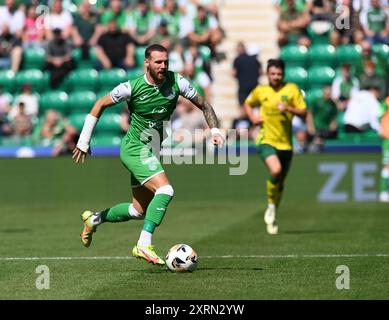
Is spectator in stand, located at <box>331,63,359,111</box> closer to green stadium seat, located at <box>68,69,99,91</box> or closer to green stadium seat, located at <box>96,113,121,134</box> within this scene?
green stadium seat, located at <box>96,113,121,134</box>

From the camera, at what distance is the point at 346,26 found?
2442 cm

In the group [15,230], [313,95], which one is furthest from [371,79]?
[15,230]

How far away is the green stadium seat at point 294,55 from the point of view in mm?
24891

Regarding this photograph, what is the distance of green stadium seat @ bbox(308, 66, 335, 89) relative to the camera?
24.5 m

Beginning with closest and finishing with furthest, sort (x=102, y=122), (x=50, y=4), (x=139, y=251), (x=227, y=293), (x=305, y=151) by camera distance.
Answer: (x=227, y=293)
(x=139, y=251)
(x=305, y=151)
(x=102, y=122)
(x=50, y=4)

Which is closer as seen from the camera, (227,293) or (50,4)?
(227,293)

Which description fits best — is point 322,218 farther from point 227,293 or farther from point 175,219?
point 227,293

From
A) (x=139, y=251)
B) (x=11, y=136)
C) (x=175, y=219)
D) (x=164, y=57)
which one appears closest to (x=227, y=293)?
(x=139, y=251)

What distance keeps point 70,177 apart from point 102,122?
231 centimetres

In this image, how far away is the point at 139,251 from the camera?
11.3m

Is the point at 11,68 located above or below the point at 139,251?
above

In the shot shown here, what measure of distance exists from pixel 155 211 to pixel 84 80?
14.0 meters

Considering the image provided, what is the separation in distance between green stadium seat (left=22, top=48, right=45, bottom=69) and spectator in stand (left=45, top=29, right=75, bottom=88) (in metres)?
0.32


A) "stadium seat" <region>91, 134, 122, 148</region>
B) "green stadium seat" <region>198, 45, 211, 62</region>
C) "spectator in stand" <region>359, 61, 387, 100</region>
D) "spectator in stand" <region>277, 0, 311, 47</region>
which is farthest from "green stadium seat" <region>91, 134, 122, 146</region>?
"spectator in stand" <region>359, 61, 387, 100</region>
